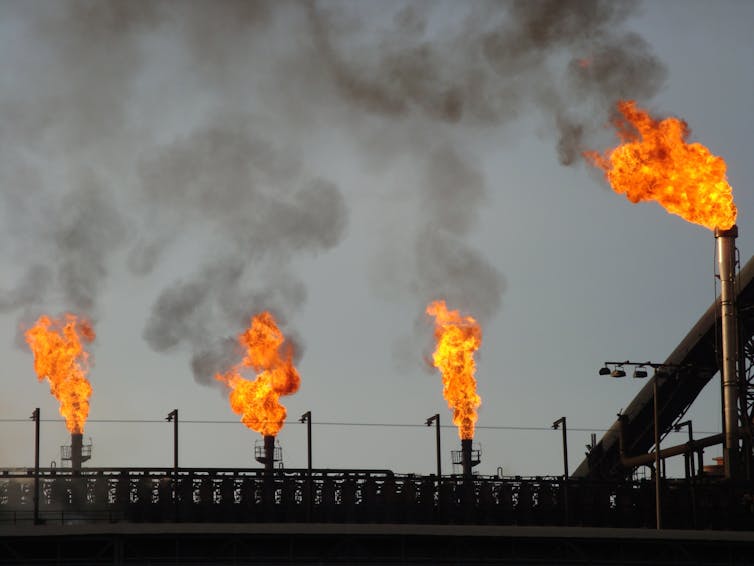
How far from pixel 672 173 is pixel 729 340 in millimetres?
7308

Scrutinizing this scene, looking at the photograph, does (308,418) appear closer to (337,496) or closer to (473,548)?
(337,496)

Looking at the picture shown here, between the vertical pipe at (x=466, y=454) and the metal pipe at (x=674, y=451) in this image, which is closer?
the metal pipe at (x=674, y=451)

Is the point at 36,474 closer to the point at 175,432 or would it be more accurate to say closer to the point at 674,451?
the point at 175,432

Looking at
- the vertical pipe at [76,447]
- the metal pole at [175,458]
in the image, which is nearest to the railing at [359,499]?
the metal pole at [175,458]

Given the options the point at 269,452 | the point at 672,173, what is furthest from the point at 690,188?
the point at 269,452

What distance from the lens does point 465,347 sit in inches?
3204

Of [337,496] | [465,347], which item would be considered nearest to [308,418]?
[337,496]

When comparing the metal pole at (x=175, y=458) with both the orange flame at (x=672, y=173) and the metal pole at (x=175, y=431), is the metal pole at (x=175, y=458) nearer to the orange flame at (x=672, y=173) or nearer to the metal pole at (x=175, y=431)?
the metal pole at (x=175, y=431)

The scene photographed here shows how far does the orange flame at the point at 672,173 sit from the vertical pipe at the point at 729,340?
885 millimetres

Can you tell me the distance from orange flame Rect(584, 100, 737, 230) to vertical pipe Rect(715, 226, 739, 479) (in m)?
0.89

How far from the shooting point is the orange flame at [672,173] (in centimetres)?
6981

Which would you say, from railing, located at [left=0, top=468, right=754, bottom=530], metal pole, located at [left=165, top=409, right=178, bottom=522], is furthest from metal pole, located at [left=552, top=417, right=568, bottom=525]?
metal pole, located at [left=165, top=409, right=178, bottom=522]

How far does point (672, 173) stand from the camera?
70.0 m

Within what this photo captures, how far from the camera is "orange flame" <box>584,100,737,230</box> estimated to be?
69.8 metres
